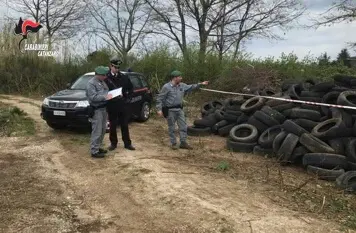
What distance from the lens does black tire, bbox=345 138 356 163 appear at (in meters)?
7.11

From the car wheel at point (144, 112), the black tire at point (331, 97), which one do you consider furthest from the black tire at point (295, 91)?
the car wheel at point (144, 112)

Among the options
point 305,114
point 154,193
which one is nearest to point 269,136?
point 305,114

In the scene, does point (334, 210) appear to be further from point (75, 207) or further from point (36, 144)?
point (36, 144)

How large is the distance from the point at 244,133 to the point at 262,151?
4.07 feet

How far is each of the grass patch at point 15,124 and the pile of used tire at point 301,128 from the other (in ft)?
15.4

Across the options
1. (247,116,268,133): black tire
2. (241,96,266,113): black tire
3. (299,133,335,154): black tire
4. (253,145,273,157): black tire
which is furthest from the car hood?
(299,133,335,154): black tire

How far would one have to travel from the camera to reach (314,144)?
7.42m

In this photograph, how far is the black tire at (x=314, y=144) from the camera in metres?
7.31

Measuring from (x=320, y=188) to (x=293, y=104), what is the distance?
134 inches

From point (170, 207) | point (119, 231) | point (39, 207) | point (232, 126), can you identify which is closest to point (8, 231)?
point (39, 207)

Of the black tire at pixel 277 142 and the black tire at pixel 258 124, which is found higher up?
the black tire at pixel 258 124

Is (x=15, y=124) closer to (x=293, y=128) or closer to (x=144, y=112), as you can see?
(x=144, y=112)

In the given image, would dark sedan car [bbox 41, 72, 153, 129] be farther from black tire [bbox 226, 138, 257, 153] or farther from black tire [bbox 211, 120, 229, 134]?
black tire [bbox 226, 138, 257, 153]

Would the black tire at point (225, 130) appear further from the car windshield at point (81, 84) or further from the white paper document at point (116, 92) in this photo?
the car windshield at point (81, 84)
